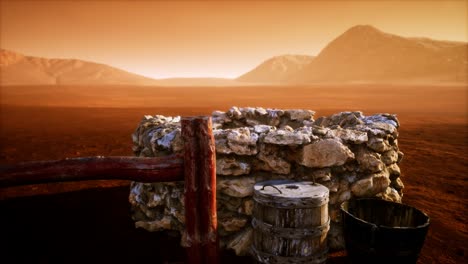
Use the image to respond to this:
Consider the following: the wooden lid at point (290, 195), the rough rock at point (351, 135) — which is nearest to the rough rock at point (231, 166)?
the wooden lid at point (290, 195)

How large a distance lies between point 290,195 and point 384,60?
133325 mm

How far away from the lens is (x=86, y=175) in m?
2.01

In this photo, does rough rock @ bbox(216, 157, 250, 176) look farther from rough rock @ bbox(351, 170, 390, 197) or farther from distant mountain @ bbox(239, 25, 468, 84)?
distant mountain @ bbox(239, 25, 468, 84)

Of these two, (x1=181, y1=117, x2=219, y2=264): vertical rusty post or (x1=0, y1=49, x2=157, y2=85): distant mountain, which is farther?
(x1=0, y1=49, x2=157, y2=85): distant mountain

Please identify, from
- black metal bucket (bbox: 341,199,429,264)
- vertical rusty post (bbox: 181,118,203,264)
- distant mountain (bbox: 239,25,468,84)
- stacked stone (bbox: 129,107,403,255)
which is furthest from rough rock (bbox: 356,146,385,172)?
distant mountain (bbox: 239,25,468,84)

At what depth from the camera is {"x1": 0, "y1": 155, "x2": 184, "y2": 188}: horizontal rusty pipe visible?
6.17ft

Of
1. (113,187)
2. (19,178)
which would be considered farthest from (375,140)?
(113,187)

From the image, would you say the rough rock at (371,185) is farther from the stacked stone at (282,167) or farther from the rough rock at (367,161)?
the rough rock at (367,161)

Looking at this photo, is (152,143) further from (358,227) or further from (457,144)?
(457,144)

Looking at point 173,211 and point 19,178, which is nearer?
point 19,178

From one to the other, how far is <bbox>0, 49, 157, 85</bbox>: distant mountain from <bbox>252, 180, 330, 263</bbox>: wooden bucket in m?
133

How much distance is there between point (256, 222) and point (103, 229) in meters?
3.00

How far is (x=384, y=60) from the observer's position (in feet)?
388

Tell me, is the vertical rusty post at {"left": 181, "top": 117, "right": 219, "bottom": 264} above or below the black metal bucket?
above
